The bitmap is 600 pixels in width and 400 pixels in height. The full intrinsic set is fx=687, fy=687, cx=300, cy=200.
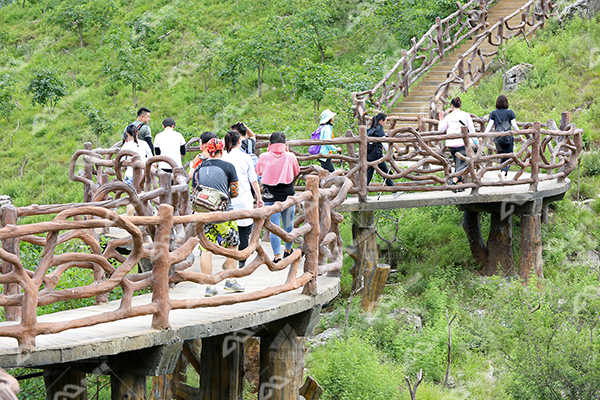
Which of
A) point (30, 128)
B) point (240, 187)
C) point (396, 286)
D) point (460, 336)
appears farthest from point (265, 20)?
point (240, 187)

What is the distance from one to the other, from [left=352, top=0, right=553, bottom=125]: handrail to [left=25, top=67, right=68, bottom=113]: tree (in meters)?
12.5

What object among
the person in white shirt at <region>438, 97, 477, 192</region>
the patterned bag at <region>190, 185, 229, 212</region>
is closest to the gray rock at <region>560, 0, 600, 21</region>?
the person in white shirt at <region>438, 97, 477, 192</region>

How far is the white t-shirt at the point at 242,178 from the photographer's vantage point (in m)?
7.24

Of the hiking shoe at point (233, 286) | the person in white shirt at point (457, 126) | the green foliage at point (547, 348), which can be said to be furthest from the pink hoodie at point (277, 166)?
the person in white shirt at point (457, 126)

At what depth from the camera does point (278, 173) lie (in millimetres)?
7594

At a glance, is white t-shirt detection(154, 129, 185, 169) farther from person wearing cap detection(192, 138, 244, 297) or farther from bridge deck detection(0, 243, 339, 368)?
person wearing cap detection(192, 138, 244, 297)

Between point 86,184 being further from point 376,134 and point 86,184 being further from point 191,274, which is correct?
point 376,134

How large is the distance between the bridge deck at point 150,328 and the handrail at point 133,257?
12 cm

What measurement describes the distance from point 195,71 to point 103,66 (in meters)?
3.39

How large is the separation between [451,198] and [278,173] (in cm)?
491

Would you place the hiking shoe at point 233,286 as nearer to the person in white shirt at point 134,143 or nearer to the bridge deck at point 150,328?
the bridge deck at point 150,328

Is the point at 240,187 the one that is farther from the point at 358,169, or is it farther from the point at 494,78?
the point at 494,78

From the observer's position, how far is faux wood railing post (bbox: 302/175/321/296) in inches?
268

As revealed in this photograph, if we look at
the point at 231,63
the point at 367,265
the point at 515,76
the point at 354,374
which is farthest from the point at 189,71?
the point at 354,374
